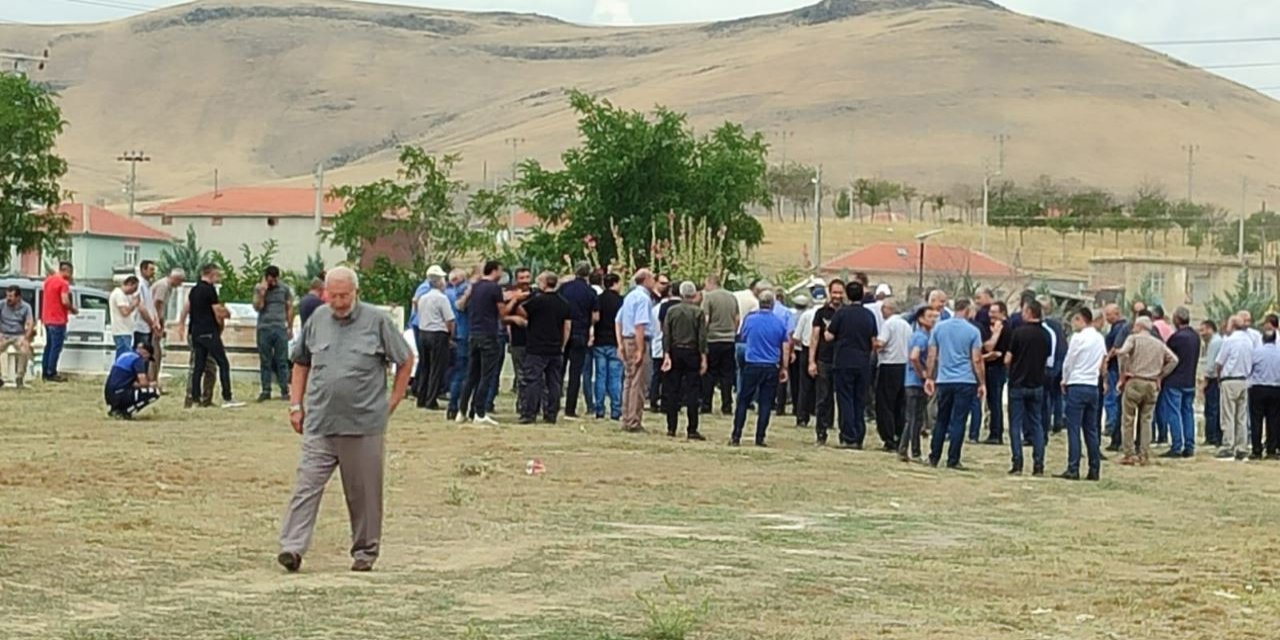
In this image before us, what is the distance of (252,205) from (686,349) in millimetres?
88368

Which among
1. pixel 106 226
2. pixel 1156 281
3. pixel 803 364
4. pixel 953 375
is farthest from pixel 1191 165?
pixel 953 375

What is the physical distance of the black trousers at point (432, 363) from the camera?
25.0 meters

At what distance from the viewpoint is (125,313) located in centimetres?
2602

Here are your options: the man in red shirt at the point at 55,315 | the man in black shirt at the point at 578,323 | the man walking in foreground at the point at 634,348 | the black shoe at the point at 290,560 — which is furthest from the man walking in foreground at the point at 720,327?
the black shoe at the point at 290,560

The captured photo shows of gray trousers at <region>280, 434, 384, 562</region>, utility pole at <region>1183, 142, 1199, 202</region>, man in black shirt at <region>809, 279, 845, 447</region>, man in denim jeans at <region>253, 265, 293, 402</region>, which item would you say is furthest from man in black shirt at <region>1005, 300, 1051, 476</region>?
utility pole at <region>1183, 142, 1199, 202</region>

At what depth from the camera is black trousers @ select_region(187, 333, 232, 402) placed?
24.0 metres

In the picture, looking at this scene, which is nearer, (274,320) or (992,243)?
(274,320)

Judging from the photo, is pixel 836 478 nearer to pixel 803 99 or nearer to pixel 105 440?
pixel 105 440

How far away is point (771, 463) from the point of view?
66.0 feet

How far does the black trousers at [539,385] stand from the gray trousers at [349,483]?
36.2 feet

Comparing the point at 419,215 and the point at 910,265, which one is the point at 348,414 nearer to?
the point at 419,215

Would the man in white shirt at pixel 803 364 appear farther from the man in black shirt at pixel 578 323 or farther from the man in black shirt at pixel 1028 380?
the man in black shirt at pixel 1028 380

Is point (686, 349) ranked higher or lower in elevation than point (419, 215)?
lower

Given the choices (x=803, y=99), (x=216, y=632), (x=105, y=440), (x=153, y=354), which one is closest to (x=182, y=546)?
(x=216, y=632)
